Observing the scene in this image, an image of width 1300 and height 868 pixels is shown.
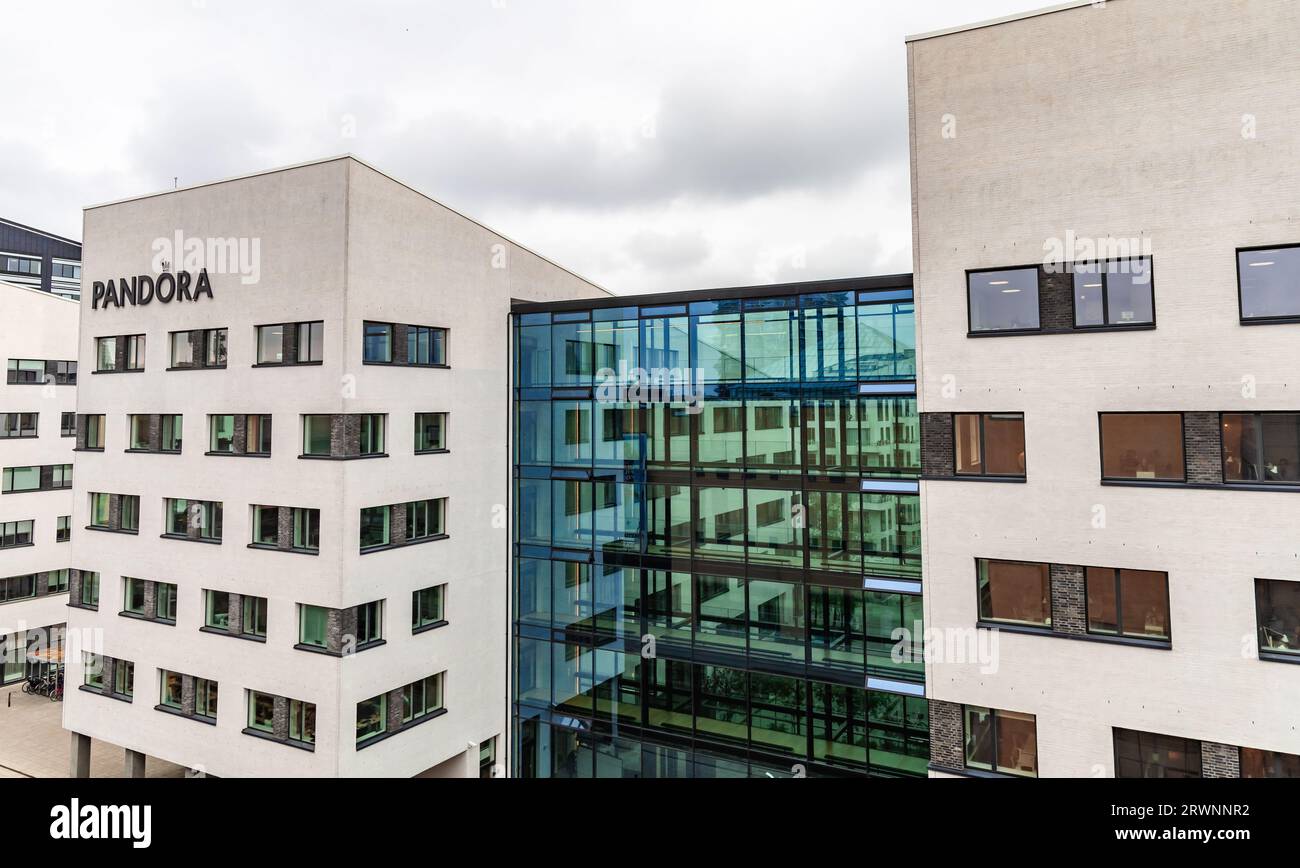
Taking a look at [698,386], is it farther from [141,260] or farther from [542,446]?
[141,260]

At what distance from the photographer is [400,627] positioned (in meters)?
20.8

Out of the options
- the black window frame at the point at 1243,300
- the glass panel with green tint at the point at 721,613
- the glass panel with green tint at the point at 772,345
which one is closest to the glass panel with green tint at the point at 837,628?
the glass panel with green tint at the point at 721,613

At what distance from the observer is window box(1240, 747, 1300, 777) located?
47.3ft

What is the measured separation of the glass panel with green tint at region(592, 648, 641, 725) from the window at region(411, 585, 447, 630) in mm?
4917

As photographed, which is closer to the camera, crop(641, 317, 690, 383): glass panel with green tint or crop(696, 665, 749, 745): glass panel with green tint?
A: crop(696, 665, 749, 745): glass panel with green tint

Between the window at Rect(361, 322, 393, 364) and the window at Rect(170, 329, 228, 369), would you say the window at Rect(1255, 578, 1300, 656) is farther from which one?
the window at Rect(170, 329, 228, 369)

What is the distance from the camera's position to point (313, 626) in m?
19.9

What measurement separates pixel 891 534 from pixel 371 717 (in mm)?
14511

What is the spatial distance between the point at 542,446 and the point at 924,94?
14444mm

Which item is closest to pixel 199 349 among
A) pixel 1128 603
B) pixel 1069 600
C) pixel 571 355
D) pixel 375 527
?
pixel 375 527

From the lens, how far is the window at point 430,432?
21.5 meters

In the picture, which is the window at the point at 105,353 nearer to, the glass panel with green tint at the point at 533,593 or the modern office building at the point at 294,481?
the modern office building at the point at 294,481

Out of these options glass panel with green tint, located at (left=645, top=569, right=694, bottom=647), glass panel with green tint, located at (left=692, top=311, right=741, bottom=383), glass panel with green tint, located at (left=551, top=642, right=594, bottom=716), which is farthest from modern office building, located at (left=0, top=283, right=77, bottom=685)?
glass panel with green tint, located at (left=692, top=311, right=741, bottom=383)

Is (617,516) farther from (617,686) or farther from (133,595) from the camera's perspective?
(133,595)
